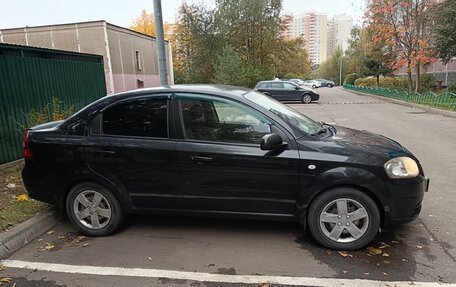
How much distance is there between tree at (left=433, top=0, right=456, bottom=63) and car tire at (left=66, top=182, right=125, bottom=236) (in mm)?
18133

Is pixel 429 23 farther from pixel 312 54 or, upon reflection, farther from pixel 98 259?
pixel 312 54

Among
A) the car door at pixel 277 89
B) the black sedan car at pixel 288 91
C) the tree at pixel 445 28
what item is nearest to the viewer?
the tree at pixel 445 28

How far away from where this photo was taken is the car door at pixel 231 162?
358 cm

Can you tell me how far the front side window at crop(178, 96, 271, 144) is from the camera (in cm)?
370

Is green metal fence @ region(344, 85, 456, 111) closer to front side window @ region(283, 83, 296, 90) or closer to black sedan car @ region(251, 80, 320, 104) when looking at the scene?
black sedan car @ region(251, 80, 320, 104)

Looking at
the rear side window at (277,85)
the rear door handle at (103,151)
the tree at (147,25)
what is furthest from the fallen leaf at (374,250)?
the tree at (147,25)

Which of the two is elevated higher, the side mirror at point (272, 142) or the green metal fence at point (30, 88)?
the green metal fence at point (30, 88)

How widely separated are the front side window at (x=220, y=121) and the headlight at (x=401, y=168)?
4.00 feet

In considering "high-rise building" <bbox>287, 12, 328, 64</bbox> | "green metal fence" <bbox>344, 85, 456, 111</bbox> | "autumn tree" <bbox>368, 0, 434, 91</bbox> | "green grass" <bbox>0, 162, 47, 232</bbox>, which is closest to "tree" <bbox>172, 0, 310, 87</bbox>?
"autumn tree" <bbox>368, 0, 434, 91</bbox>

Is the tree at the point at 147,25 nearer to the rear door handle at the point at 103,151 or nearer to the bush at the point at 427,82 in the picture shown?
the bush at the point at 427,82

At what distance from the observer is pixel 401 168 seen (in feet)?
11.4

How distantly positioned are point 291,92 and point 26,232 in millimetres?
19578

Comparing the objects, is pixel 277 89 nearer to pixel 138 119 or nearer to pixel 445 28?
pixel 445 28

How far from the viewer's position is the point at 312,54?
114250 millimetres
